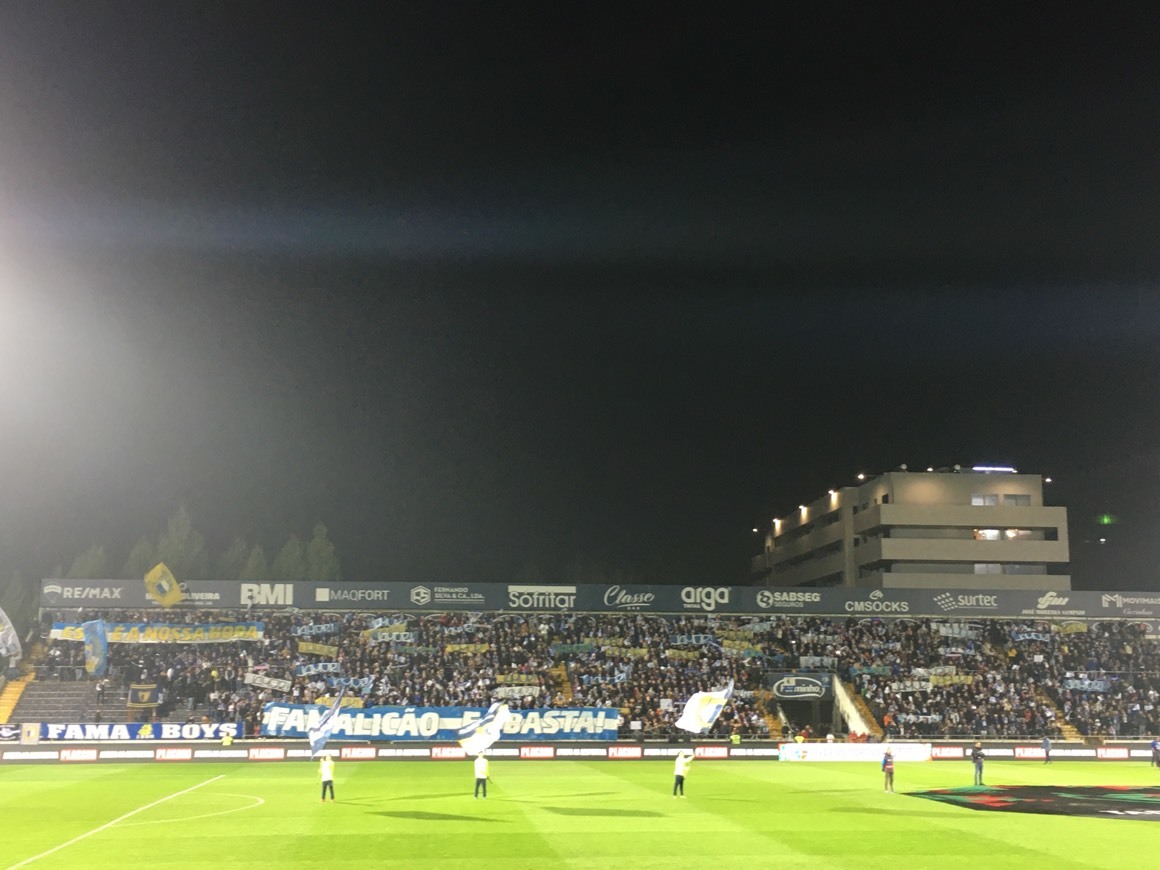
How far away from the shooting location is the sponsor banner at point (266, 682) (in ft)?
201

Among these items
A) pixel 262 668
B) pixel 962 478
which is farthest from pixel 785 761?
pixel 962 478

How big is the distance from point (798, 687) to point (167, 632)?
39632 millimetres

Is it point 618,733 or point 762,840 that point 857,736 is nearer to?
point 618,733

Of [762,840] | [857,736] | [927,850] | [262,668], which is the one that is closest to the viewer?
[927,850]

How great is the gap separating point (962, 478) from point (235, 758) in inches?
3348

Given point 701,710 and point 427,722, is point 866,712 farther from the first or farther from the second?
point 701,710

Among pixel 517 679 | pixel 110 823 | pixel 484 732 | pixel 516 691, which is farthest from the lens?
pixel 517 679

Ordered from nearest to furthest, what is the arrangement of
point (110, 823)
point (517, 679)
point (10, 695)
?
point (110, 823), point (10, 695), point (517, 679)

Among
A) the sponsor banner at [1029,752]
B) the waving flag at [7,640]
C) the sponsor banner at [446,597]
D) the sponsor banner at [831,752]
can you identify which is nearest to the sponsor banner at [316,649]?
Answer: the sponsor banner at [446,597]

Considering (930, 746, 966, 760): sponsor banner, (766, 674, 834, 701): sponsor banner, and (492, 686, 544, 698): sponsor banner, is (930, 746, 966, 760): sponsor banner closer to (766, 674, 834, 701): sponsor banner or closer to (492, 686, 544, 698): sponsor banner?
(766, 674, 834, 701): sponsor banner

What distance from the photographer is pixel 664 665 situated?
215ft

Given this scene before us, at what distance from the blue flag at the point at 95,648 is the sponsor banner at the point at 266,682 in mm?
8559

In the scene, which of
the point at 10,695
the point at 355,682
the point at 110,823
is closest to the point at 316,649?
the point at 355,682

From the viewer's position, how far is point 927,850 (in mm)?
23828
